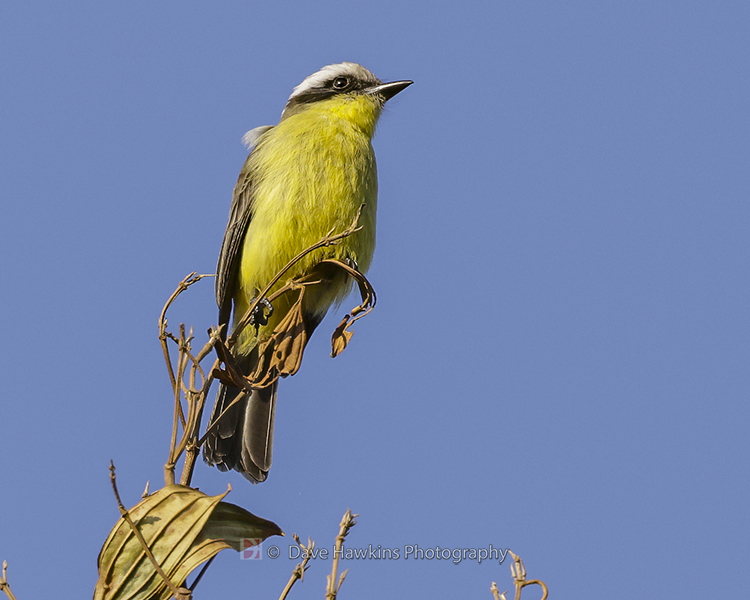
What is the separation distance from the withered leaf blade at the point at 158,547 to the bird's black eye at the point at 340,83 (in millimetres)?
3212

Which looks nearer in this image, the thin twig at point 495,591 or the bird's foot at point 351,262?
the thin twig at point 495,591

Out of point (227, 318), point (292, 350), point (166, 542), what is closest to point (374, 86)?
point (227, 318)

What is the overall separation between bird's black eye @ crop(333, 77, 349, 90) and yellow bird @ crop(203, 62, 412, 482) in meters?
0.09

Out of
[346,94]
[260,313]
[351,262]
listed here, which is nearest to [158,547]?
[260,313]

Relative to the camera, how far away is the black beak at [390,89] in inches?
193

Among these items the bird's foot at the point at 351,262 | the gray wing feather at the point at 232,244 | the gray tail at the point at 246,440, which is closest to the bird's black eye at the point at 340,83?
the gray wing feather at the point at 232,244

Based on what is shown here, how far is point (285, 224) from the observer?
13.7 feet

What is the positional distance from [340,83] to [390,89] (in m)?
0.28

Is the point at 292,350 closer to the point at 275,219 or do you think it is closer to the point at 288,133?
the point at 275,219

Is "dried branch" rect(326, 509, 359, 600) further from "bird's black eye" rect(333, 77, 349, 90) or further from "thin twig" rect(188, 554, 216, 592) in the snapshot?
"bird's black eye" rect(333, 77, 349, 90)

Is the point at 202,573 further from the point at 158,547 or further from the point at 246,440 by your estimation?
the point at 246,440

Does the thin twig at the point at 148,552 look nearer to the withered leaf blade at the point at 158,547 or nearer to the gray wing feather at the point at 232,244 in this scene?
the withered leaf blade at the point at 158,547

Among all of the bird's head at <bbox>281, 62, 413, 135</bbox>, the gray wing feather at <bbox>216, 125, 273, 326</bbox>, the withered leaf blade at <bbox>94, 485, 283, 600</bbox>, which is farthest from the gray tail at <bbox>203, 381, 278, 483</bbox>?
the withered leaf blade at <bbox>94, 485, 283, 600</bbox>

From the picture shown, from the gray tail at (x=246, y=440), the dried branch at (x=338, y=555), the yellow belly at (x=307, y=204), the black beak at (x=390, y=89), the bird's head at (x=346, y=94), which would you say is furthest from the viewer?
the black beak at (x=390, y=89)
